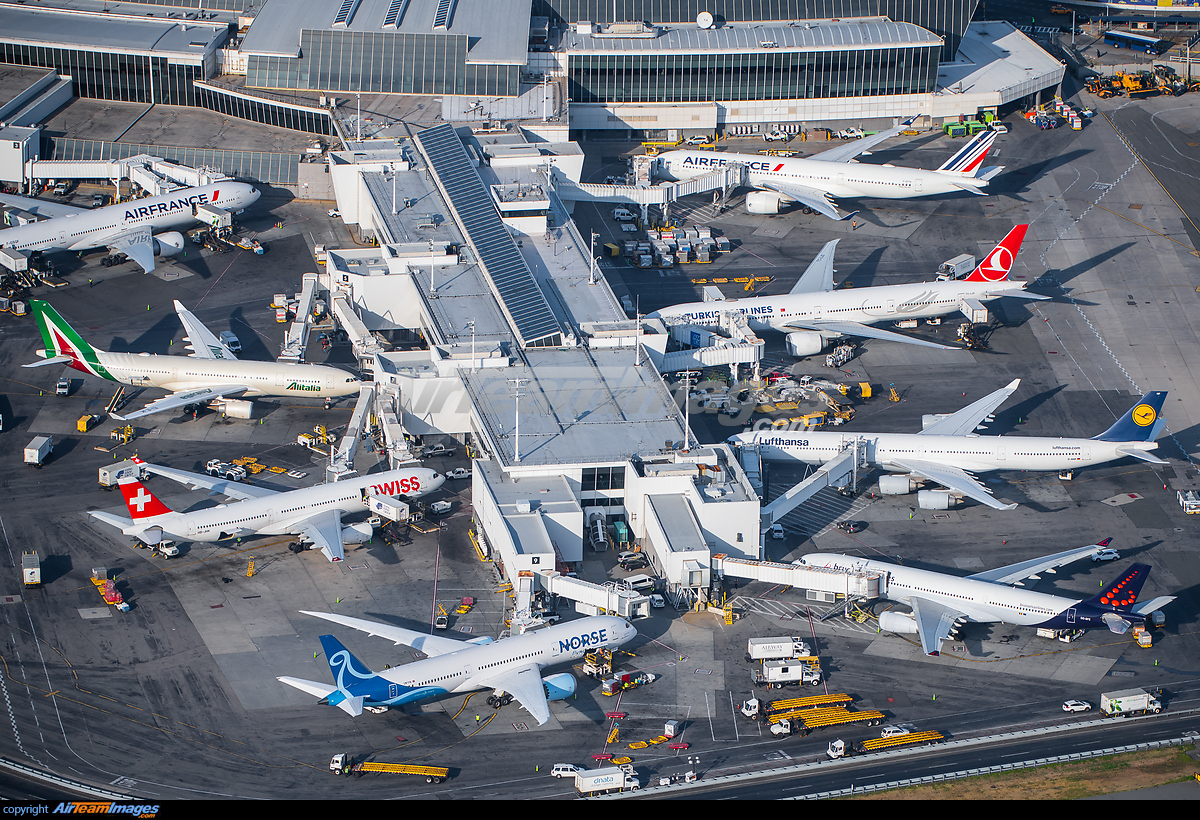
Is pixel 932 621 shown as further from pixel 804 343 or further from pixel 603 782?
pixel 804 343

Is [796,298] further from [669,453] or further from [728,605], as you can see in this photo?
[728,605]

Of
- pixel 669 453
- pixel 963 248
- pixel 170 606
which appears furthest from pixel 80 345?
pixel 963 248

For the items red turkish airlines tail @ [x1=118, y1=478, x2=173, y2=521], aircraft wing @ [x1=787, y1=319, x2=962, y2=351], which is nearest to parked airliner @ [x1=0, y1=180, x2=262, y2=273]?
red turkish airlines tail @ [x1=118, y1=478, x2=173, y2=521]

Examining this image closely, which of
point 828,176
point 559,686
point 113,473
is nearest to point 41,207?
point 113,473

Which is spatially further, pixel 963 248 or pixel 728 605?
pixel 963 248

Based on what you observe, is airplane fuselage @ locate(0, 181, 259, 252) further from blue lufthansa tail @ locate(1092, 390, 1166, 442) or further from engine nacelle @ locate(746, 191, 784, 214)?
blue lufthansa tail @ locate(1092, 390, 1166, 442)

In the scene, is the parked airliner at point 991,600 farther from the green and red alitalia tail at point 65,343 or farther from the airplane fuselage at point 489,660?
the green and red alitalia tail at point 65,343

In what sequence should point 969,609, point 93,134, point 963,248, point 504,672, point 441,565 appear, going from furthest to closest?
point 93,134 < point 963,248 < point 441,565 < point 969,609 < point 504,672
